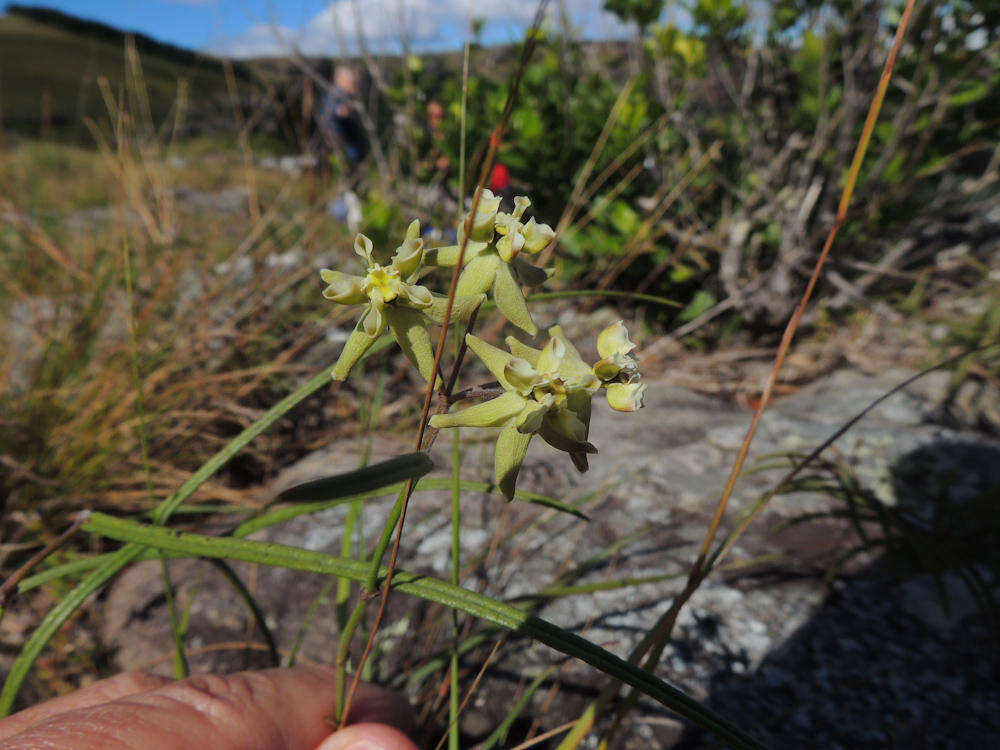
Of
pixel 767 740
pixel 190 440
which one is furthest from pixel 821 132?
pixel 190 440

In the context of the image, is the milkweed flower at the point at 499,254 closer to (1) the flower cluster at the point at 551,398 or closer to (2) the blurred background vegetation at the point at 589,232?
(1) the flower cluster at the point at 551,398

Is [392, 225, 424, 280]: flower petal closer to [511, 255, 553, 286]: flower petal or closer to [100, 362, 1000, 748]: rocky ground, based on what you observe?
[511, 255, 553, 286]: flower petal

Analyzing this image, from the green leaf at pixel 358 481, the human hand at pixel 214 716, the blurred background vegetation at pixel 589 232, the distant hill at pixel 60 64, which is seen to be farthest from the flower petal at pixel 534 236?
the distant hill at pixel 60 64

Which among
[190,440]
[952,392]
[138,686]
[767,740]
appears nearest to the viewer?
[138,686]

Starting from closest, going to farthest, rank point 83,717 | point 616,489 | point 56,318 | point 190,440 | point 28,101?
point 83,717 → point 616,489 → point 190,440 → point 56,318 → point 28,101

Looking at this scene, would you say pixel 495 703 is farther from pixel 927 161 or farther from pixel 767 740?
pixel 927 161

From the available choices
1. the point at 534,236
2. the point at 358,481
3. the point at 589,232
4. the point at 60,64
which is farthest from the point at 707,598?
the point at 60,64

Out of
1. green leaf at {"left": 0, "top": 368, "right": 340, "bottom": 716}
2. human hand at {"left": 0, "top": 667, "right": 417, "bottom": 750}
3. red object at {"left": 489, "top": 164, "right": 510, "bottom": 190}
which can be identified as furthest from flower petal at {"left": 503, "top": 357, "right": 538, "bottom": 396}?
red object at {"left": 489, "top": 164, "right": 510, "bottom": 190}
